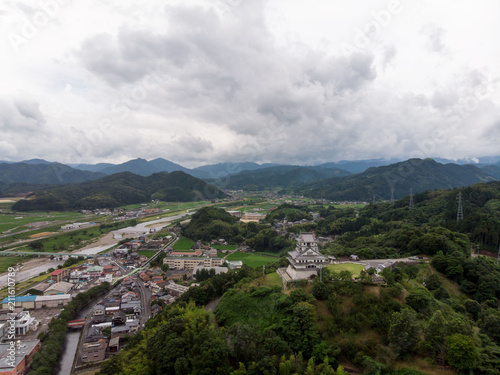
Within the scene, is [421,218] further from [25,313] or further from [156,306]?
[25,313]

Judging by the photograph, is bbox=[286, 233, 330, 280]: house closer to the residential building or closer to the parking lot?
the residential building

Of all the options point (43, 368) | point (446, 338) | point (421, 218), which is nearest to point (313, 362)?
point (446, 338)

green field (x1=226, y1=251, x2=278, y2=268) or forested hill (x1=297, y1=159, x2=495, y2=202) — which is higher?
forested hill (x1=297, y1=159, x2=495, y2=202)

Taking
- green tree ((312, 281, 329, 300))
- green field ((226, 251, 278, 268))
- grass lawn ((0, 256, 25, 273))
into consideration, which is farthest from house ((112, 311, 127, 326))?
grass lawn ((0, 256, 25, 273))

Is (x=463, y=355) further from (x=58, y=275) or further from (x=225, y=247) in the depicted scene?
(x=225, y=247)

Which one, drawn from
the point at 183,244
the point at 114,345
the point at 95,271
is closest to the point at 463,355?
the point at 114,345

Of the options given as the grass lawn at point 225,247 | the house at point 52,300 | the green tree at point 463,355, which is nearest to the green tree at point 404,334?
the green tree at point 463,355
